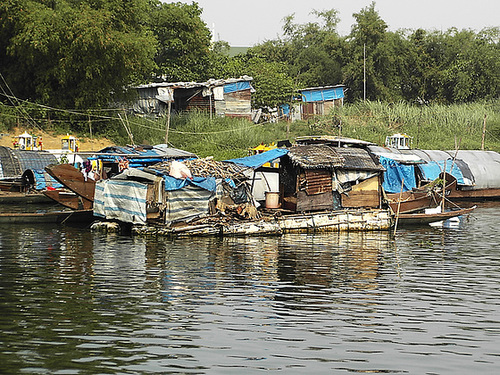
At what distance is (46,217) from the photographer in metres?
21.8

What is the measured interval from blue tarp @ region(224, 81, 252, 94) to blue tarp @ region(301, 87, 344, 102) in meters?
5.89

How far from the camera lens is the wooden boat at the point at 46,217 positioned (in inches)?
846

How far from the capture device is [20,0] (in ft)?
110

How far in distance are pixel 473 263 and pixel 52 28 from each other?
24289 millimetres

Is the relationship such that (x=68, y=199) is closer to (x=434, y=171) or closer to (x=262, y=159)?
(x=262, y=159)

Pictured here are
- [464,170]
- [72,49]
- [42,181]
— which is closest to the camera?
[42,181]

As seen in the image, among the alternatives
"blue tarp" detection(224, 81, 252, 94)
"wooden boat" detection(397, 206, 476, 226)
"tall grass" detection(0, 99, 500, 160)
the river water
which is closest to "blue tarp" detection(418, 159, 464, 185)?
"tall grass" detection(0, 99, 500, 160)

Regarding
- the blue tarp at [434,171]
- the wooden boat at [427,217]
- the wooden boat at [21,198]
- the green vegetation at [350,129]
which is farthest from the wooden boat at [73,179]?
the blue tarp at [434,171]

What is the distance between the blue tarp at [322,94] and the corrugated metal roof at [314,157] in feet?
82.5

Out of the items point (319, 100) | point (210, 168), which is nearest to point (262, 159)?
point (210, 168)

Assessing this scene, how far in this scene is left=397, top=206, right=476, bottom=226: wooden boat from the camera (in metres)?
22.2

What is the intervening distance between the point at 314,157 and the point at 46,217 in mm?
8922

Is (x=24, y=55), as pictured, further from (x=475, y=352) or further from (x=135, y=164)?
(x=475, y=352)

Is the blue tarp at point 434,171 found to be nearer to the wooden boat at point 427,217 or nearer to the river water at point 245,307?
the wooden boat at point 427,217
